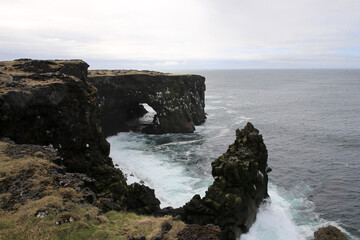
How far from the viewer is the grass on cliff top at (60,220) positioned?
451 inches

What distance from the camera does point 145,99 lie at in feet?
198

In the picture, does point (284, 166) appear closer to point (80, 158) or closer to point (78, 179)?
point (80, 158)

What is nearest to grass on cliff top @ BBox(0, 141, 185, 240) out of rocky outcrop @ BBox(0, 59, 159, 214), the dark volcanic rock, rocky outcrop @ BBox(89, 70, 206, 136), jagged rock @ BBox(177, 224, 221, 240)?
jagged rock @ BBox(177, 224, 221, 240)

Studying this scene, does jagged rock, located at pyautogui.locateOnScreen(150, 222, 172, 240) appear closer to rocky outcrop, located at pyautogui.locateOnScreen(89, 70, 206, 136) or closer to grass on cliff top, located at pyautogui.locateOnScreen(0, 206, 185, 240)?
grass on cliff top, located at pyautogui.locateOnScreen(0, 206, 185, 240)

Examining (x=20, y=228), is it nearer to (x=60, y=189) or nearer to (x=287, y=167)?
(x=60, y=189)

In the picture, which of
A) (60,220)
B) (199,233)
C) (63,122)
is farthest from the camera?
(63,122)

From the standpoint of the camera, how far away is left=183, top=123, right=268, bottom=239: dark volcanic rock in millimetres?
23109

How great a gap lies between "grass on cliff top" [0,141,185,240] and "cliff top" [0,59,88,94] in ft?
41.6

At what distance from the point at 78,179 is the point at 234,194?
Result: 13.3 m

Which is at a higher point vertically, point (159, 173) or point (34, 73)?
point (34, 73)


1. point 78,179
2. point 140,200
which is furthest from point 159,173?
point 78,179

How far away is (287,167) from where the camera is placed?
40281mm

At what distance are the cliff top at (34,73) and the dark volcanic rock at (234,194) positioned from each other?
18061 mm

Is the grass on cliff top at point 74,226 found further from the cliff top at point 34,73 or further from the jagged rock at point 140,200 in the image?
the cliff top at point 34,73
